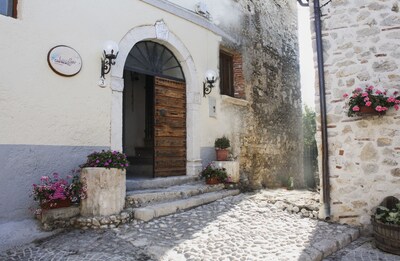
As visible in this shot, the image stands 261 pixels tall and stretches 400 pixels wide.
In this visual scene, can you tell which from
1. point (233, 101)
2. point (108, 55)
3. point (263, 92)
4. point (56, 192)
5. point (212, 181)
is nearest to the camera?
point (56, 192)

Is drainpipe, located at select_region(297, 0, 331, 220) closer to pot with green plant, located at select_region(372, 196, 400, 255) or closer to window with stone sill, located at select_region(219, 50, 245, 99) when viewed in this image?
pot with green plant, located at select_region(372, 196, 400, 255)

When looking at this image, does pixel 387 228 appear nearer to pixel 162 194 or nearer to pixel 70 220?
pixel 162 194

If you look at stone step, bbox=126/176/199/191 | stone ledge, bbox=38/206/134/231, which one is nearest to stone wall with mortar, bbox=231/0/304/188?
stone step, bbox=126/176/199/191

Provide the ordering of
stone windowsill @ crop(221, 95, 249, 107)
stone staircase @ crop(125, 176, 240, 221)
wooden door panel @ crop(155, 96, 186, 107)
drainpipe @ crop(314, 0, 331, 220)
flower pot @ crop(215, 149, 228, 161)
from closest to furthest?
stone staircase @ crop(125, 176, 240, 221) < drainpipe @ crop(314, 0, 331, 220) < wooden door panel @ crop(155, 96, 186, 107) < flower pot @ crop(215, 149, 228, 161) < stone windowsill @ crop(221, 95, 249, 107)

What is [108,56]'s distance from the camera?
193 inches

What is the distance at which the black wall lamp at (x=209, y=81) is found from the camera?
6.76m

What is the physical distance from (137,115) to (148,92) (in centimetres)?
108

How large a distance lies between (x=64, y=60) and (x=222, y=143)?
3541mm

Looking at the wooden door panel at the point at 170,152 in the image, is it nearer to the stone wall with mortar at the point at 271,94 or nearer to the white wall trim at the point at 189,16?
the stone wall with mortar at the point at 271,94

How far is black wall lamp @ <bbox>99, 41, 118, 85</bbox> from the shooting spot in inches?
193

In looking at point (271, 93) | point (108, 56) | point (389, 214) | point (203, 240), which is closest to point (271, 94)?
point (271, 93)

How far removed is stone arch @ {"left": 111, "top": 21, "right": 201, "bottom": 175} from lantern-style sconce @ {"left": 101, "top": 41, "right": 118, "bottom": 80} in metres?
0.15

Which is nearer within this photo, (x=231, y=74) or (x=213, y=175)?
(x=213, y=175)

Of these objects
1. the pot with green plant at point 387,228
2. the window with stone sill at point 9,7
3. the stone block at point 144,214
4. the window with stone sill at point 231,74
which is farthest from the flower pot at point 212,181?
the window with stone sill at point 9,7
